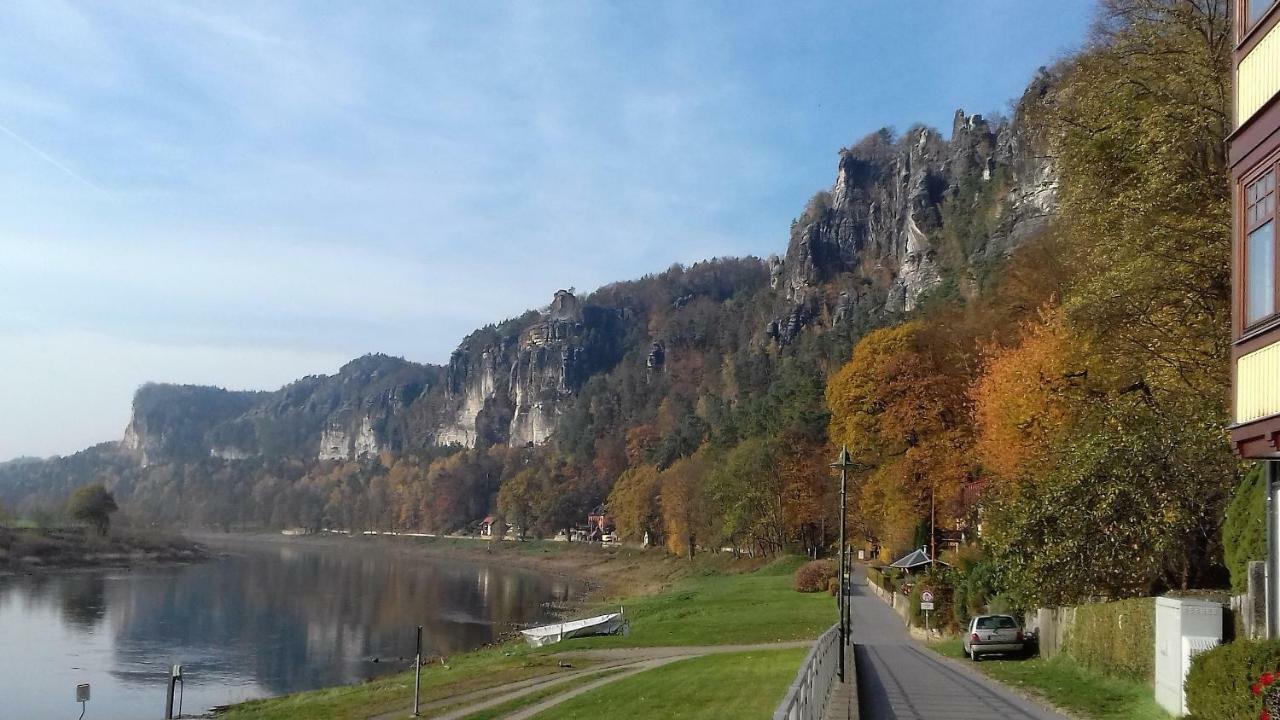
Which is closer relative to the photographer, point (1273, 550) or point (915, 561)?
point (1273, 550)

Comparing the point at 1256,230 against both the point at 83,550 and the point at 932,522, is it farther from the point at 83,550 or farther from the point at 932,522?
the point at 83,550

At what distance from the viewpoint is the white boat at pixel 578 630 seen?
46062 mm

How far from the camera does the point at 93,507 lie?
118m

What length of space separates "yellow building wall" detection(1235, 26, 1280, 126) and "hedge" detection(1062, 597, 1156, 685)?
8.01 metres

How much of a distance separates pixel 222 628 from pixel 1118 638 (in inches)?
2057

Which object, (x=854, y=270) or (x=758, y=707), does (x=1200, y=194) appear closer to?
(x=758, y=707)

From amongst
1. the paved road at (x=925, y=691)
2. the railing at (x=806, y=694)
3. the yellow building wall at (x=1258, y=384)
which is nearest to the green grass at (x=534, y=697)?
the paved road at (x=925, y=691)

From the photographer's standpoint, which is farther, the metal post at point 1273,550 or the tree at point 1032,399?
the tree at point 1032,399

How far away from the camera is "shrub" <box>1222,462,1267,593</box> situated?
15.0 metres

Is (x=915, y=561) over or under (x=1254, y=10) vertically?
under

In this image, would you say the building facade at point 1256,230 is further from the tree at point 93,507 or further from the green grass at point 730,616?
the tree at point 93,507

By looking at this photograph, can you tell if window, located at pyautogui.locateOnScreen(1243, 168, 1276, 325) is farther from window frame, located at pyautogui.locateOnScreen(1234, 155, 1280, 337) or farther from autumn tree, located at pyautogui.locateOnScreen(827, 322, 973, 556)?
autumn tree, located at pyautogui.locateOnScreen(827, 322, 973, 556)

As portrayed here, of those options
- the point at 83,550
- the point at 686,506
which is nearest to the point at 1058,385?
the point at 686,506

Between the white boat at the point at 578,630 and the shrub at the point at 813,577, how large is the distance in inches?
471
